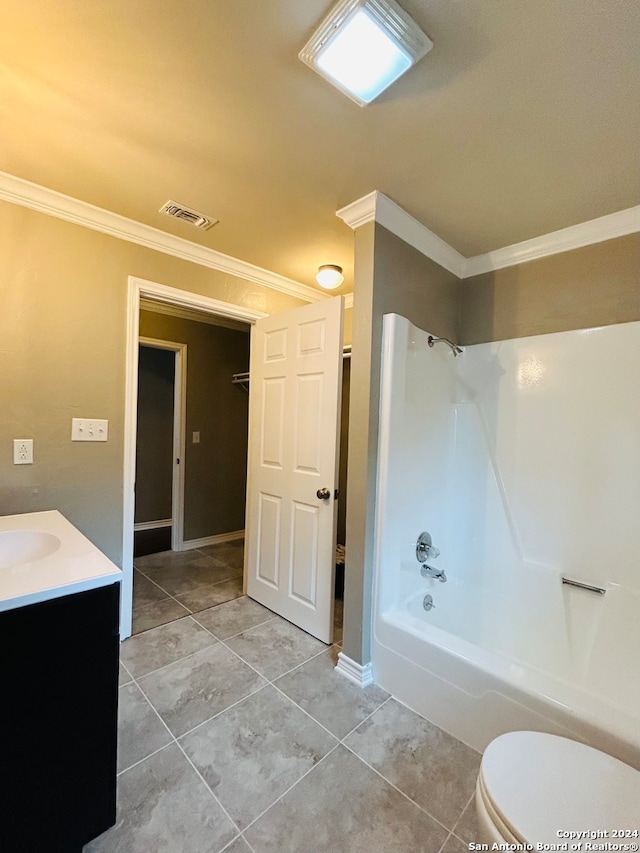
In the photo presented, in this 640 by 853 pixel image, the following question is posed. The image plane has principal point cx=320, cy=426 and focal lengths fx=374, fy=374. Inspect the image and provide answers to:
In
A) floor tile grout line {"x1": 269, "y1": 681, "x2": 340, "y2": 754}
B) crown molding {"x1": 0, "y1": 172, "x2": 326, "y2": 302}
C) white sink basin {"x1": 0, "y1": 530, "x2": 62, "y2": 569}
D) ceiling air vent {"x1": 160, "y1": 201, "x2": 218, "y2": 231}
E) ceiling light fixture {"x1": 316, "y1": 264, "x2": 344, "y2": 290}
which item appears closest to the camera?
white sink basin {"x1": 0, "y1": 530, "x2": 62, "y2": 569}

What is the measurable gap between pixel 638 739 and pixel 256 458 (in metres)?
2.16

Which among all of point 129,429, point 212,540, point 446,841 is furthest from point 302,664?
point 212,540

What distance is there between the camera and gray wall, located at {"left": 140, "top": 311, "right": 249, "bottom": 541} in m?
3.67

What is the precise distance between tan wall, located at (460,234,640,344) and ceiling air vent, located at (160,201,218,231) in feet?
5.20

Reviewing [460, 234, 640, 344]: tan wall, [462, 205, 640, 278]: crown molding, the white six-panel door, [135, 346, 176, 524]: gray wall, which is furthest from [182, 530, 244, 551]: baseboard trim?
[462, 205, 640, 278]: crown molding

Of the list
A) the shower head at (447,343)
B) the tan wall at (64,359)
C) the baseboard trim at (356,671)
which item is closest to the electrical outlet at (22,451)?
the tan wall at (64,359)

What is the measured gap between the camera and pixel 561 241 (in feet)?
6.51

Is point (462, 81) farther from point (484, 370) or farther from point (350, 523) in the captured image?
point (350, 523)

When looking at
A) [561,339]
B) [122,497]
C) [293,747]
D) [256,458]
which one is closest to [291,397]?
[256,458]

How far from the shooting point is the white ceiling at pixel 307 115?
3.33 ft

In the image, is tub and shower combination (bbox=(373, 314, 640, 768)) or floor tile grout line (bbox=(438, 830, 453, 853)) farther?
tub and shower combination (bbox=(373, 314, 640, 768))

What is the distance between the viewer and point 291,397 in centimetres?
233

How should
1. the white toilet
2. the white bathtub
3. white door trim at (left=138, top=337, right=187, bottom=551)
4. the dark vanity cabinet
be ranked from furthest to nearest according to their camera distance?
white door trim at (left=138, top=337, right=187, bottom=551), the white bathtub, the dark vanity cabinet, the white toilet

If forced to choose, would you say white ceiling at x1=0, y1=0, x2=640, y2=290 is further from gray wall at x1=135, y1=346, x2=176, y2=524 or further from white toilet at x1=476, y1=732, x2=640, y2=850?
gray wall at x1=135, y1=346, x2=176, y2=524
